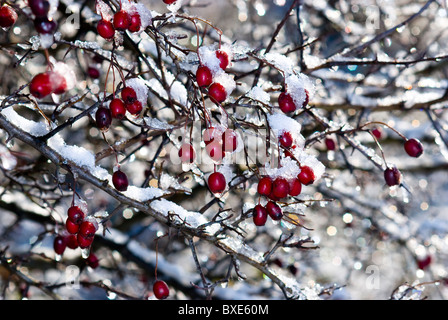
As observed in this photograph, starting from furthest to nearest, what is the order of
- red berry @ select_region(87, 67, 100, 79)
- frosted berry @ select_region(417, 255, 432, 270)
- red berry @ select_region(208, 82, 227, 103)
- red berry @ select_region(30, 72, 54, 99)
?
1. frosted berry @ select_region(417, 255, 432, 270)
2. red berry @ select_region(87, 67, 100, 79)
3. red berry @ select_region(208, 82, 227, 103)
4. red berry @ select_region(30, 72, 54, 99)

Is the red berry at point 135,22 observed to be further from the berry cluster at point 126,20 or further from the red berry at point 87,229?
the red berry at point 87,229

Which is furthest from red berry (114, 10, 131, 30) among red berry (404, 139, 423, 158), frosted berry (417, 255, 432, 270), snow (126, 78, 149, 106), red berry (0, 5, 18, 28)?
frosted berry (417, 255, 432, 270)

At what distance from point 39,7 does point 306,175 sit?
1.01 metres

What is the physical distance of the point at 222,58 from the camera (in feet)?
4.83

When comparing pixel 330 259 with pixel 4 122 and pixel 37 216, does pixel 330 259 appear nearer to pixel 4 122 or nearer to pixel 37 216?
pixel 37 216

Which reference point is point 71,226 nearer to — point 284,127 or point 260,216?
point 260,216

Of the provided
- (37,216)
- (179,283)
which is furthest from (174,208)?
(37,216)

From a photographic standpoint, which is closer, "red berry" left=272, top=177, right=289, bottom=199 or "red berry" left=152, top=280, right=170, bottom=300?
"red berry" left=272, top=177, right=289, bottom=199

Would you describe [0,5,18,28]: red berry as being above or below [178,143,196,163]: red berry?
above

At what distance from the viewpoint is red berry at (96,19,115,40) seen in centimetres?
147

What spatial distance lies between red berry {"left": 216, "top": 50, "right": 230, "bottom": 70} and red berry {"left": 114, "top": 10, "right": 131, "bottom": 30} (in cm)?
34

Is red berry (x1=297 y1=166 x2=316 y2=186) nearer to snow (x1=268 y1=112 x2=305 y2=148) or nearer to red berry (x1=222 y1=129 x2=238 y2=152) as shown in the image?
snow (x1=268 y1=112 x2=305 y2=148)

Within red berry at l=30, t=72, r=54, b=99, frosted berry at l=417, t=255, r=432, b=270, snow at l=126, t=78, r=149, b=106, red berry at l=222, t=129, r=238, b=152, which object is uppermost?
frosted berry at l=417, t=255, r=432, b=270

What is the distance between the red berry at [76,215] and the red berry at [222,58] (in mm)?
808
